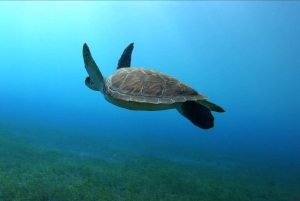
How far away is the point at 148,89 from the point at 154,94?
0.78 ft

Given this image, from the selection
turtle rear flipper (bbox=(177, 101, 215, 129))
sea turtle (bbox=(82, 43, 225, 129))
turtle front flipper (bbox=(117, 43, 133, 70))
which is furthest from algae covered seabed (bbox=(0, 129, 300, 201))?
turtle front flipper (bbox=(117, 43, 133, 70))

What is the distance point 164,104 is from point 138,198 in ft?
13.2

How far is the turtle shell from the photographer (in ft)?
17.9

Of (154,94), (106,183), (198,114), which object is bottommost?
(106,183)

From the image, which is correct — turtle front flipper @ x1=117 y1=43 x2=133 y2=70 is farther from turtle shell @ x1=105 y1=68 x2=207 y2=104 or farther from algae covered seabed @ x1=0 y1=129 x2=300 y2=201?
algae covered seabed @ x1=0 y1=129 x2=300 y2=201

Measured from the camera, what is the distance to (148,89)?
563 cm

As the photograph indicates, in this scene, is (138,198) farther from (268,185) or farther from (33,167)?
(268,185)

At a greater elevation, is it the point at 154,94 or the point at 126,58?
the point at 126,58

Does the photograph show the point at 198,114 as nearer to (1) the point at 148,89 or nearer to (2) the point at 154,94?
(2) the point at 154,94

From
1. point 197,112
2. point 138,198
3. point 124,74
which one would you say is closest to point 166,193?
point 138,198

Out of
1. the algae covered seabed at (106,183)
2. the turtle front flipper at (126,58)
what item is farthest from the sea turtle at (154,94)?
the algae covered seabed at (106,183)

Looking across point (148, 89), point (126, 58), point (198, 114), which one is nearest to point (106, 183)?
point (148, 89)

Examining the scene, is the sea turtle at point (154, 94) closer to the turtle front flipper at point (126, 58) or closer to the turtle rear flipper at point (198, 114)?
the turtle rear flipper at point (198, 114)

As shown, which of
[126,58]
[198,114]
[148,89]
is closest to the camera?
[198,114]
